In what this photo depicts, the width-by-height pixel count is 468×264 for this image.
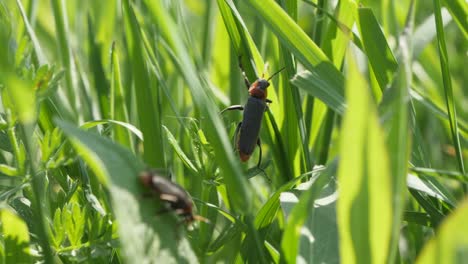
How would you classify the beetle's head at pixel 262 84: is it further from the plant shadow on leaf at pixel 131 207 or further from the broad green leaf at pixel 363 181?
the broad green leaf at pixel 363 181

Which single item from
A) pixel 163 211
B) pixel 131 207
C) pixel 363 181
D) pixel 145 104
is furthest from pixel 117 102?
pixel 363 181

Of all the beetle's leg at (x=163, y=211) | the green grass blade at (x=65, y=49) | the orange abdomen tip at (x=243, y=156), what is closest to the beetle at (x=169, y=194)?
the beetle's leg at (x=163, y=211)

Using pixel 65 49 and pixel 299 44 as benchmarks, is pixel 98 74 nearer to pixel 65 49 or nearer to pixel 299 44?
pixel 65 49

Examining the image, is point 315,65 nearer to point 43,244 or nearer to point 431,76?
point 43,244

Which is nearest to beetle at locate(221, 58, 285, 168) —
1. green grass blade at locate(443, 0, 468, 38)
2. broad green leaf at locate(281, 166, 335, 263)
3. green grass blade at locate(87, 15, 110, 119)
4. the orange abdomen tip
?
the orange abdomen tip

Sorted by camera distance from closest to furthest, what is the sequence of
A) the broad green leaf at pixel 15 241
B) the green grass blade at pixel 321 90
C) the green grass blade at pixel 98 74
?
the broad green leaf at pixel 15 241
the green grass blade at pixel 321 90
the green grass blade at pixel 98 74

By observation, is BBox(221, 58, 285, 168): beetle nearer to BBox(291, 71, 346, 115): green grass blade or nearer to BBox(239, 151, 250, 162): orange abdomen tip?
BBox(239, 151, 250, 162): orange abdomen tip

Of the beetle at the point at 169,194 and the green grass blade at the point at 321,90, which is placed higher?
the green grass blade at the point at 321,90
